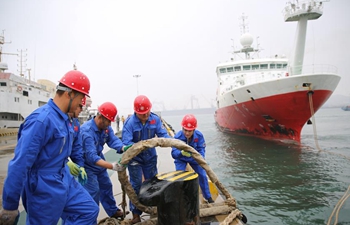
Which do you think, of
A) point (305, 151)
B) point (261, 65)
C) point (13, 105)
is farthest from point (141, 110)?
point (13, 105)

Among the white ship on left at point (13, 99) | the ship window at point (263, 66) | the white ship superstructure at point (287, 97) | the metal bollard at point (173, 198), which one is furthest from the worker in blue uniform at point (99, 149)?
the ship window at point (263, 66)

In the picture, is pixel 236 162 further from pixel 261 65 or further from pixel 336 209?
pixel 261 65

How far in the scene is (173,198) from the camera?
6.29 feet

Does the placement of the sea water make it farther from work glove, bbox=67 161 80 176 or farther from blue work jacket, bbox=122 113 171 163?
work glove, bbox=67 161 80 176

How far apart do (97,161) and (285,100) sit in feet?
39.1

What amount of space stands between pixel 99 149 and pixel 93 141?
0.98 feet

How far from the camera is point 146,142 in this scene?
2092mm

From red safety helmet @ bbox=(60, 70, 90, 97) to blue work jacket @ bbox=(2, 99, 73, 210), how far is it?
208mm

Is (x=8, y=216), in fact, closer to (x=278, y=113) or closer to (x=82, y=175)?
(x=82, y=175)

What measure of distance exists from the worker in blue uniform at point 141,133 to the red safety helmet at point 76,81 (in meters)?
1.02

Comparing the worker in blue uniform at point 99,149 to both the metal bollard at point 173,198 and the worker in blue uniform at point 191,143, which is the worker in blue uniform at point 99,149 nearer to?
the metal bollard at point 173,198

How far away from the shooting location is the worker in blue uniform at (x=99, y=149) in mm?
2691

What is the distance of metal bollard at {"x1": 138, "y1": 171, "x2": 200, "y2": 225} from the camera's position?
1.87 metres

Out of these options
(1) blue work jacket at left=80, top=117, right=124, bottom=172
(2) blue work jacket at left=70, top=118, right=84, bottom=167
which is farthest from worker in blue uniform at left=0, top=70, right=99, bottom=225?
A: (1) blue work jacket at left=80, top=117, right=124, bottom=172
